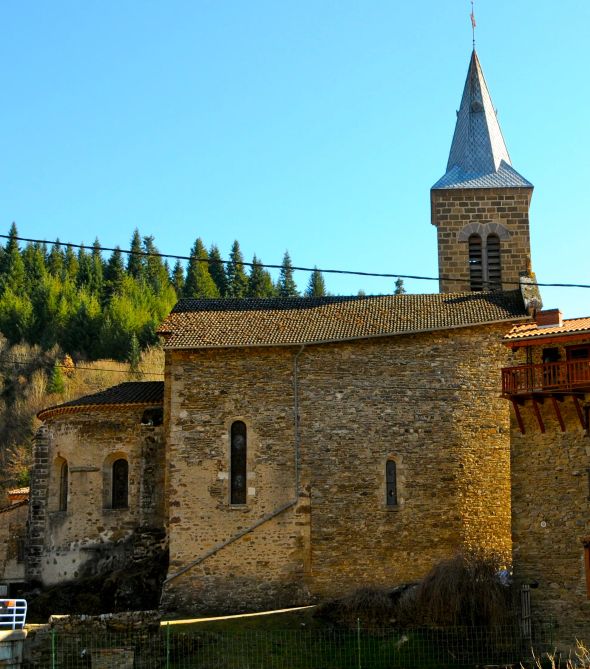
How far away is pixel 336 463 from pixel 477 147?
18.6m

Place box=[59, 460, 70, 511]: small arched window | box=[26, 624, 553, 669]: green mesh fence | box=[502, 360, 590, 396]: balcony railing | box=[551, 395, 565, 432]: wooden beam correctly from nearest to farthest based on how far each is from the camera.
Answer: box=[26, 624, 553, 669]: green mesh fence < box=[502, 360, 590, 396]: balcony railing < box=[551, 395, 565, 432]: wooden beam < box=[59, 460, 70, 511]: small arched window

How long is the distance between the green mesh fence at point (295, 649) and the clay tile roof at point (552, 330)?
23.9 feet

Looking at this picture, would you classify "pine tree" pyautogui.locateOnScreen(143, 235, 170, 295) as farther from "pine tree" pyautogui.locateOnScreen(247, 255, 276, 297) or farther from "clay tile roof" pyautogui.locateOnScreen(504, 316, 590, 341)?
"clay tile roof" pyautogui.locateOnScreen(504, 316, 590, 341)

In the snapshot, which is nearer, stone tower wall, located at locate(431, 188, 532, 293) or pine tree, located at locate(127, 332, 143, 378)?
stone tower wall, located at locate(431, 188, 532, 293)

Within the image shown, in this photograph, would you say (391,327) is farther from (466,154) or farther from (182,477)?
(466,154)

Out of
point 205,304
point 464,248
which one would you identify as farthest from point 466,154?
point 205,304

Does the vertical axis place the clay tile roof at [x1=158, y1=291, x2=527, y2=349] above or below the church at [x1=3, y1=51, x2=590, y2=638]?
above

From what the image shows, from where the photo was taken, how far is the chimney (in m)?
30.5

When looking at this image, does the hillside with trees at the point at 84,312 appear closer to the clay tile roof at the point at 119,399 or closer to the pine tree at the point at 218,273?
the pine tree at the point at 218,273

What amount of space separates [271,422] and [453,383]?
555cm

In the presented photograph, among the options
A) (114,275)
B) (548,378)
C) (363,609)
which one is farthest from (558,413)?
(114,275)

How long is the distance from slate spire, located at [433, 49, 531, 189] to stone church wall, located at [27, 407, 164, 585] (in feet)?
54.7

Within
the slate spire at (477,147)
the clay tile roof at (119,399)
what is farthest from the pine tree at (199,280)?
the clay tile roof at (119,399)

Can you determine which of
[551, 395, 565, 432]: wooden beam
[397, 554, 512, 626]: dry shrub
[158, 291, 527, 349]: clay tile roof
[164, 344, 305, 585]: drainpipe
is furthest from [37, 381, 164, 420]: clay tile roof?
[551, 395, 565, 432]: wooden beam
